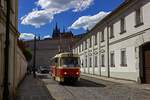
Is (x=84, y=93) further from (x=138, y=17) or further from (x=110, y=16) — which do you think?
(x=110, y=16)

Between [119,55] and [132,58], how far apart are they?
4.49 meters

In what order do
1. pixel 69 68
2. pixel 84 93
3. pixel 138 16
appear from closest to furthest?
pixel 84 93, pixel 69 68, pixel 138 16

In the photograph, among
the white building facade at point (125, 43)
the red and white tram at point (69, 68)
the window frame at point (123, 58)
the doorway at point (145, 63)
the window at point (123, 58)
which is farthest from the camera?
the window at point (123, 58)

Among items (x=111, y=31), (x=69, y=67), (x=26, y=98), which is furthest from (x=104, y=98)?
(x=111, y=31)

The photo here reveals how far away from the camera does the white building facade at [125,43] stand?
1107 inches

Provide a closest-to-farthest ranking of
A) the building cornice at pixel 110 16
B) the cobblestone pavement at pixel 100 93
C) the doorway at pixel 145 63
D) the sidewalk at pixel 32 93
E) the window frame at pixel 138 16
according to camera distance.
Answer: the cobblestone pavement at pixel 100 93 → the sidewalk at pixel 32 93 → the doorway at pixel 145 63 → the window frame at pixel 138 16 → the building cornice at pixel 110 16

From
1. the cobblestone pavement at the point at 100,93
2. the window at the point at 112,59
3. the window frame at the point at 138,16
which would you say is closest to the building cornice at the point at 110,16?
the window frame at the point at 138,16

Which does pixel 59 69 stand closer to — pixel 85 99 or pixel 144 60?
pixel 144 60

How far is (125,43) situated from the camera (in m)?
32.7

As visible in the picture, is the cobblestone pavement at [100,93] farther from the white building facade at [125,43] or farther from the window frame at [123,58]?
the window frame at [123,58]

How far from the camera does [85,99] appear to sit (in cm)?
1688

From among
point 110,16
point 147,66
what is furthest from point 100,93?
point 110,16

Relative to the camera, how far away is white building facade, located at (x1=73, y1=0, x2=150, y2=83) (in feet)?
92.2

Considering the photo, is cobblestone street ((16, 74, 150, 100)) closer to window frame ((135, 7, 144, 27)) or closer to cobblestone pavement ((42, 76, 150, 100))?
cobblestone pavement ((42, 76, 150, 100))
